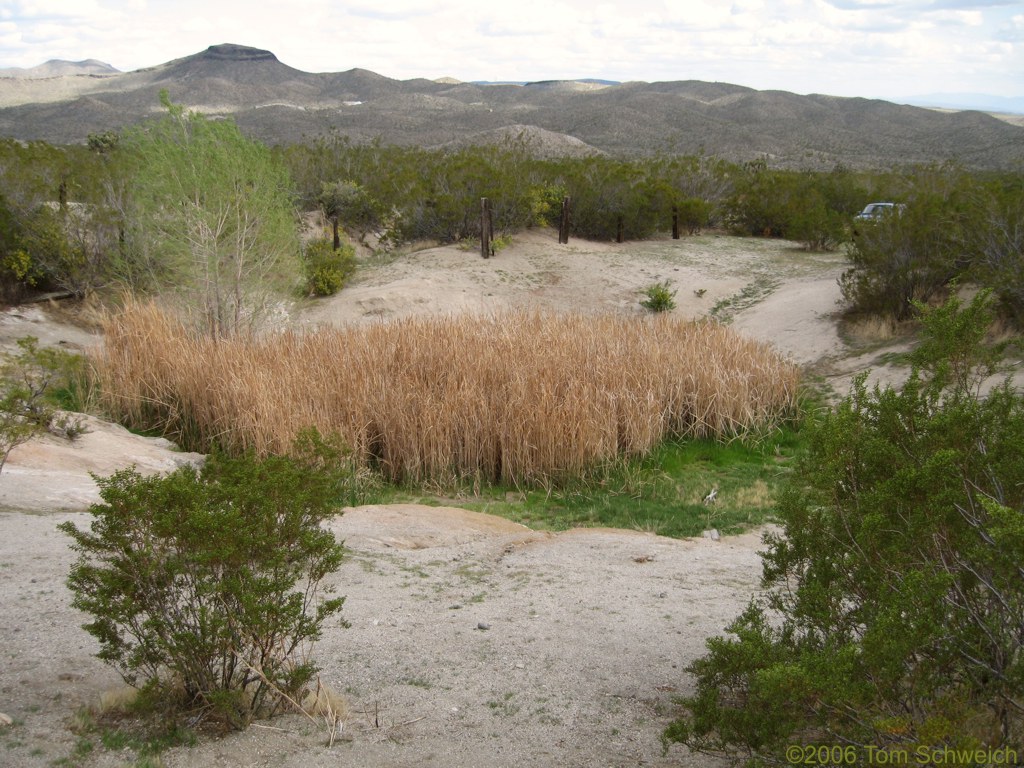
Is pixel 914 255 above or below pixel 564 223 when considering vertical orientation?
below

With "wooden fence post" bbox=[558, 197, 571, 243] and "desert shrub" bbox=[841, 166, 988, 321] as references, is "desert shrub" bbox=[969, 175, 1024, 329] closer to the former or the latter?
"desert shrub" bbox=[841, 166, 988, 321]

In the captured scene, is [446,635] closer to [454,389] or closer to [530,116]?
[454,389]

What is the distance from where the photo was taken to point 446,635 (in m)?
4.26

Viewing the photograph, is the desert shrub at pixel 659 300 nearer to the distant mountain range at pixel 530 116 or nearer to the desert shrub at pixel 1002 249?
the desert shrub at pixel 1002 249

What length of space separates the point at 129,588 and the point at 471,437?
17.3 ft

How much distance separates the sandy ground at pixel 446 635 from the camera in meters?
3.18

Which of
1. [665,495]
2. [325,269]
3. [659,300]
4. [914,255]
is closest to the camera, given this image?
[665,495]

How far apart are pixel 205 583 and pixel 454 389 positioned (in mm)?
5561

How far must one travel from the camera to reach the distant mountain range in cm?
5819

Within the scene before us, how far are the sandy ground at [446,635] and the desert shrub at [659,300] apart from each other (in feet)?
33.9

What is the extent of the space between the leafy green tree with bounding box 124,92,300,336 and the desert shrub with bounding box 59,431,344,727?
9.25 meters

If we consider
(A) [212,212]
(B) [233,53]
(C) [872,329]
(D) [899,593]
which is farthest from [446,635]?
(B) [233,53]

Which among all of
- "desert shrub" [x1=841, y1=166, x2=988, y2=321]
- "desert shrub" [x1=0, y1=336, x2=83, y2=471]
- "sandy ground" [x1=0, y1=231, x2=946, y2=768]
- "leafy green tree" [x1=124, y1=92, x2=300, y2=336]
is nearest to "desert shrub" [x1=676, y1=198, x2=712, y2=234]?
"desert shrub" [x1=841, y1=166, x2=988, y2=321]

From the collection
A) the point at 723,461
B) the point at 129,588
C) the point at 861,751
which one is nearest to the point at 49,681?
the point at 129,588
